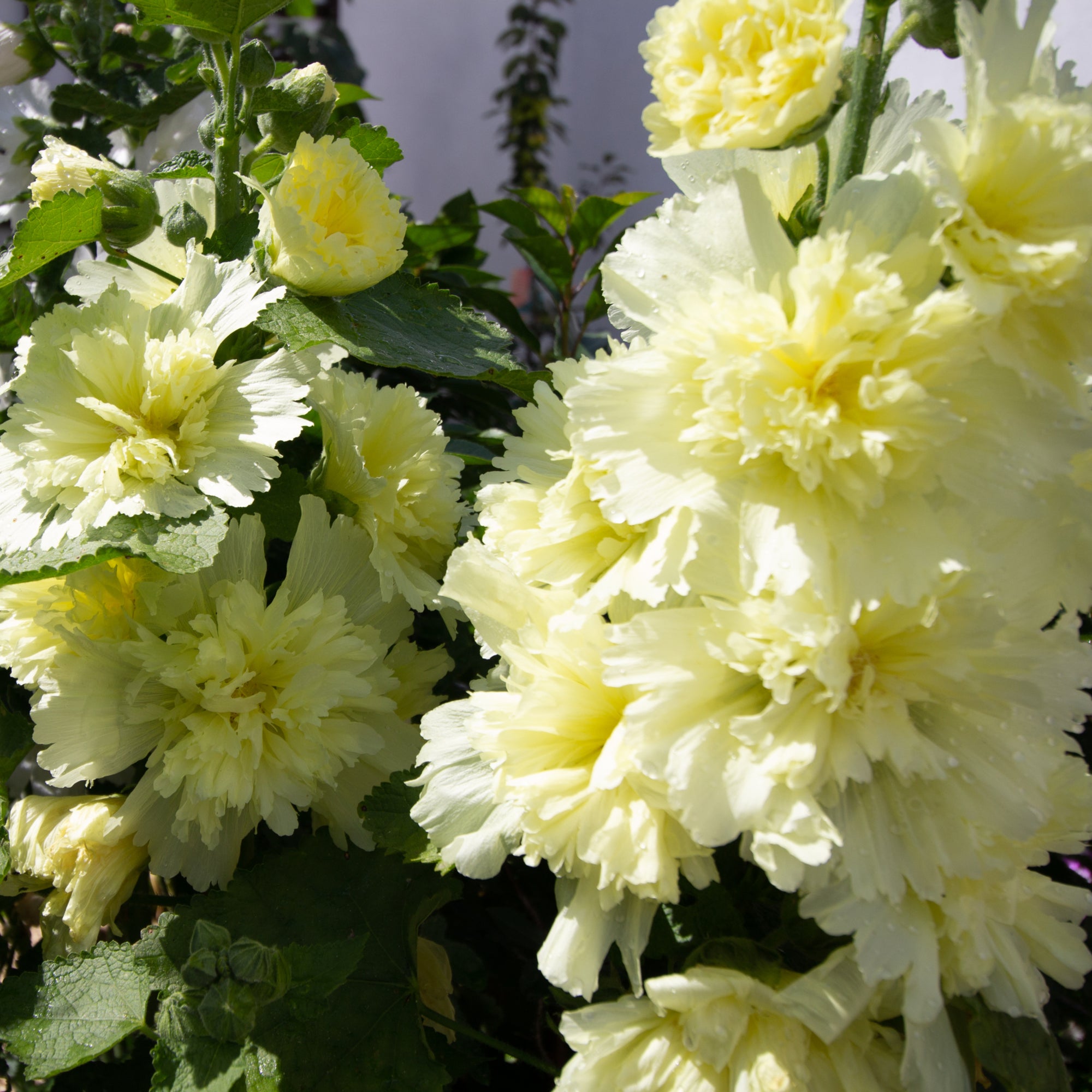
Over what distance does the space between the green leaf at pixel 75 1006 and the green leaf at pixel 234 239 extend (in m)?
0.42

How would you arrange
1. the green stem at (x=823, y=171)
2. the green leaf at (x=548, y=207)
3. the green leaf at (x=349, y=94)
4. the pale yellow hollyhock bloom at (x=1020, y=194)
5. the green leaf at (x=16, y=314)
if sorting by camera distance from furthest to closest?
the green leaf at (x=548, y=207), the green leaf at (x=349, y=94), the green leaf at (x=16, y=314), the green stem at (x=823, y=171), the pale yellow hollyhock bloom at (x=1020, y=194)

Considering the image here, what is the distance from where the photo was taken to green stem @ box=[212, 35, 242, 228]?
550 mm

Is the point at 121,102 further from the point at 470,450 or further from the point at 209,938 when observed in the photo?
the point at 209,938

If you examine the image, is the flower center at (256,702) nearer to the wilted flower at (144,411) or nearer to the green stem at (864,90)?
the wilted flower at (144,411)

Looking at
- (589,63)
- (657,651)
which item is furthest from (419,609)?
(589,63)

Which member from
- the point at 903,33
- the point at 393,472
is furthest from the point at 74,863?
the point at 903,33

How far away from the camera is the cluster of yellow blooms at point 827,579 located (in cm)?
33

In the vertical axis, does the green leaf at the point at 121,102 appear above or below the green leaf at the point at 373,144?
below

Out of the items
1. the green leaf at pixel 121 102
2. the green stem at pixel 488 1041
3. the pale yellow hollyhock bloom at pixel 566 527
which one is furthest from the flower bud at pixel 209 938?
the green leaf at pixel 121 102

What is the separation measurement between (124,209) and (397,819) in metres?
0.39

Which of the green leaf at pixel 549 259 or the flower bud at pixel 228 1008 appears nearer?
the flower bud at pixel 228 1008

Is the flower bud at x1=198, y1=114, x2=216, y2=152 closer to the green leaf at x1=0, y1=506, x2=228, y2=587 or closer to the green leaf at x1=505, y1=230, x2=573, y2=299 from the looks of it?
the green leaf at x1=0, y1=506, x2=228, y2=587

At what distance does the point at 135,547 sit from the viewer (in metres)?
0.46

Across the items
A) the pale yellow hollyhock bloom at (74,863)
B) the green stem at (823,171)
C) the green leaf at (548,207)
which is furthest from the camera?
the green leaf at (548,207)
